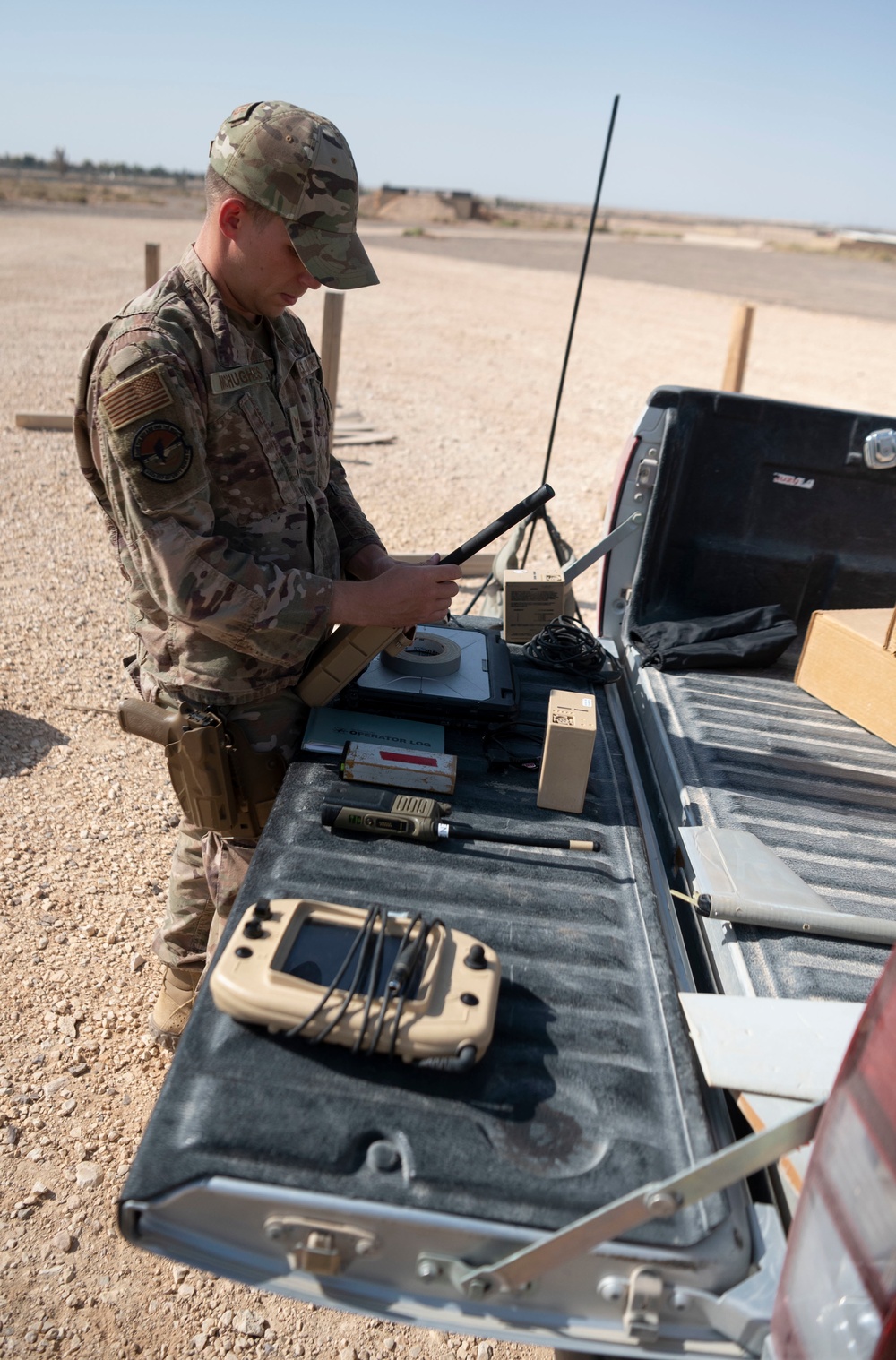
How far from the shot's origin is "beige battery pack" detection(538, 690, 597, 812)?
2.36m

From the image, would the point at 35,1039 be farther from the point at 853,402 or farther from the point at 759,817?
the point at 853,402

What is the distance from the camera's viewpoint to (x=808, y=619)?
3783 mm

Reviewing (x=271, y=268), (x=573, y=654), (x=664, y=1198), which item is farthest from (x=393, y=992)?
(x=573, y=654)

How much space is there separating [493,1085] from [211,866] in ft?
4.17

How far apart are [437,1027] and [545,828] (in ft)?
2.65

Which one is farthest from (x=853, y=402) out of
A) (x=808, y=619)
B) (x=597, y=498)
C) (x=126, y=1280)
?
(x=126, y=1280)

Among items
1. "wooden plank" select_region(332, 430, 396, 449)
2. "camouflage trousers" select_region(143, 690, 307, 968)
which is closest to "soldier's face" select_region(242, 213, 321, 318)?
"camouflage trousers" select_region(143, 690, 307, 968)

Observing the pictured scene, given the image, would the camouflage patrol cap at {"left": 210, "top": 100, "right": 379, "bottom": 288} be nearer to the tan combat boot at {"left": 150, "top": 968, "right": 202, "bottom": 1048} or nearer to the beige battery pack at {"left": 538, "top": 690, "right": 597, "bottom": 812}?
the beige battery pack at {"left": 538, "top": 690, "right": 597, "bottom": 812}

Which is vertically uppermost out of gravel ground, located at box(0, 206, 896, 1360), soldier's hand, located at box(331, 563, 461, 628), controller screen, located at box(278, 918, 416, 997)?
soldier's hand, located at box(331, 563, 461, 628)

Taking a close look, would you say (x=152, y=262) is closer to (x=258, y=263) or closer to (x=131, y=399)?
(x=258, y=263)

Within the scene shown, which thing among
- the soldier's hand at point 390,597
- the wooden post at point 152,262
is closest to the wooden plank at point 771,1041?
the soldier's hand at point 390,597

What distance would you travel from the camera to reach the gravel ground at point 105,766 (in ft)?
7.46

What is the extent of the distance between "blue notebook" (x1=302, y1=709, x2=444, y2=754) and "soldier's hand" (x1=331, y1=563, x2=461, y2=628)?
0.29 meters

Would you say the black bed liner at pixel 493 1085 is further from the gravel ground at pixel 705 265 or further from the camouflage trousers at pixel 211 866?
the gravel ground at pixel 705 265
